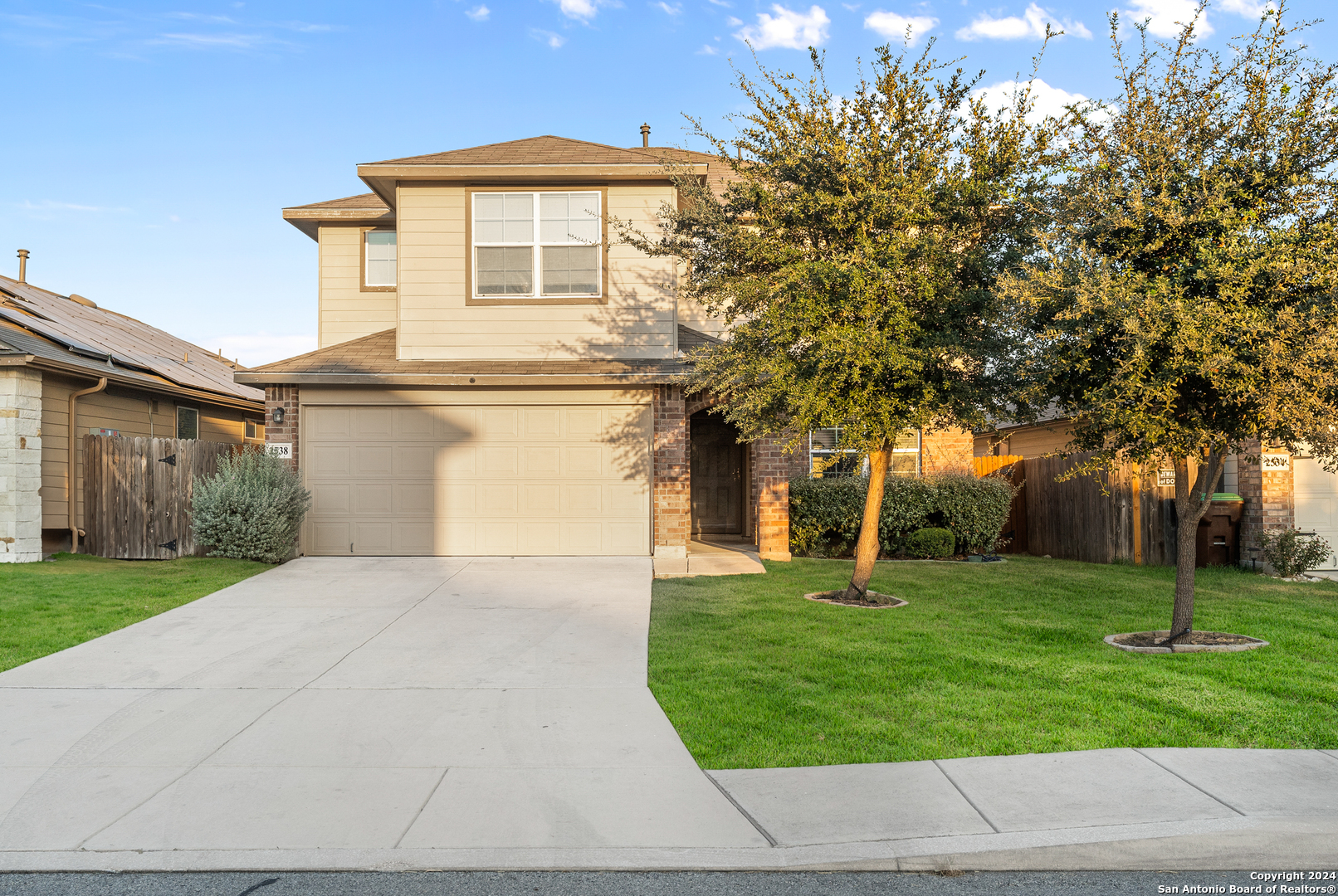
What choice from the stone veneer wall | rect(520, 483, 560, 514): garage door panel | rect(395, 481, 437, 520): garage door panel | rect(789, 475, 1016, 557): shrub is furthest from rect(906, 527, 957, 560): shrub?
the stone veneer wall

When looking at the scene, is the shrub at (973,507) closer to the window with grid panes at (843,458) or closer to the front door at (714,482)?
the window with grid panes at (843,458)

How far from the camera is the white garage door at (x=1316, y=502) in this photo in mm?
13078

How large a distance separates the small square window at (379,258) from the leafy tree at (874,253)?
743 cm

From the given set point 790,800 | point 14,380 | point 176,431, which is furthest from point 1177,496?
point 176,431

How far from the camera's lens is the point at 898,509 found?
14609 mm

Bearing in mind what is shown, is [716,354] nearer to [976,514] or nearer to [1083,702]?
[1083,702]

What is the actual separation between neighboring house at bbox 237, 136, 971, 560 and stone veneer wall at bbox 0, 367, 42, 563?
309 cm

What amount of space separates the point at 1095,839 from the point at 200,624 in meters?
Answer: 8.27

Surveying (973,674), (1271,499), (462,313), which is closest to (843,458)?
(1271,499)

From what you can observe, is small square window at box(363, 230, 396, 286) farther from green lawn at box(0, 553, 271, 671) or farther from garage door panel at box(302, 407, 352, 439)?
green lawn at box(0, 553, 271, 671)

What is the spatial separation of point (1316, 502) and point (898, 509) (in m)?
5.90

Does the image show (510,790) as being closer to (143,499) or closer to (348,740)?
(348,740)

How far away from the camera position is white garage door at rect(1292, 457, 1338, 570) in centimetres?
1308

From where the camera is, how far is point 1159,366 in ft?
24.7
